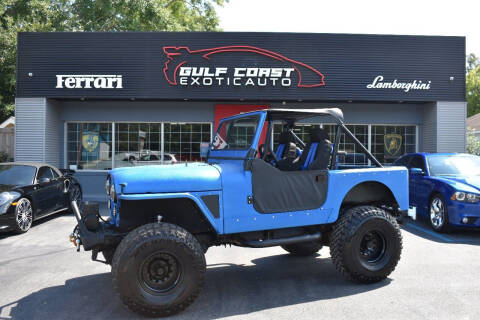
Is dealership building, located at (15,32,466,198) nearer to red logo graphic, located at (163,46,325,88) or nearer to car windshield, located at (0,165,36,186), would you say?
red logo graphic, located at (163,46,325,88)

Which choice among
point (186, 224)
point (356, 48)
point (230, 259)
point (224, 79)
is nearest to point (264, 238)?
point (186, 224)

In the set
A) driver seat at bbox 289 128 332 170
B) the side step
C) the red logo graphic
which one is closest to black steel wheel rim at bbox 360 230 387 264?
the side step

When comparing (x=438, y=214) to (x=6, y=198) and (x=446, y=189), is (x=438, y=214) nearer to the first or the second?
(x=446, y=189)

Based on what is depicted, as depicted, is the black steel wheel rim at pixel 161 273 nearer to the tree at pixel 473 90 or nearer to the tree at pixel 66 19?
the tree at pixel 66 19

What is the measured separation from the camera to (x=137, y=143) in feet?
45.5

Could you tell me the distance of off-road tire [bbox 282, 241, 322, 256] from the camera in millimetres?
6105

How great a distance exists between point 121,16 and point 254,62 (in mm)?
16294

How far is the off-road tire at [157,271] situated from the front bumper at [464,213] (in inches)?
215

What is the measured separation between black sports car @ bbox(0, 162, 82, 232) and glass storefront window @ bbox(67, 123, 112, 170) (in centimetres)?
343

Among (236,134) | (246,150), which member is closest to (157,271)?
(246,150)

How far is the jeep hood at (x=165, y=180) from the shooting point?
13.2ft

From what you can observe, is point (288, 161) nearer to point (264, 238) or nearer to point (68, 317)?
point (264, 238)

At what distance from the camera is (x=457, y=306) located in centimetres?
411

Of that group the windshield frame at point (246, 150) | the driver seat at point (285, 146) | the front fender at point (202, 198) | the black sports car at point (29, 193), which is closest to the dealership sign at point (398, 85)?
the driver seat at point (285, 146)
